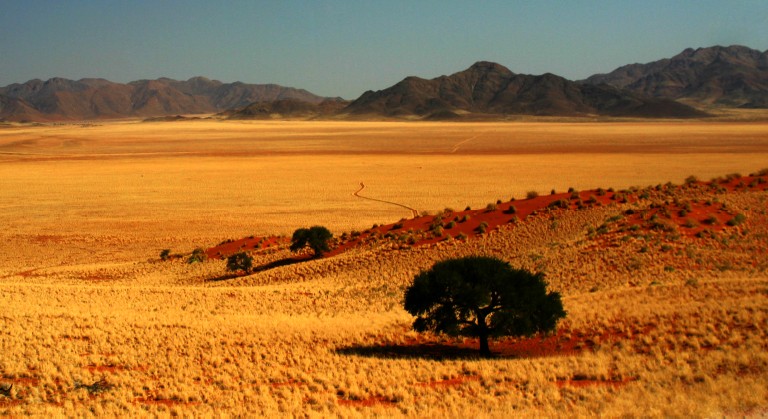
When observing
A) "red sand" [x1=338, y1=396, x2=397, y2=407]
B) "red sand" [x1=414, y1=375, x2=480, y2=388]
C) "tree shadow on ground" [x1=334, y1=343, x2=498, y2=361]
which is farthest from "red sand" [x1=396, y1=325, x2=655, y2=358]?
"red sand" [x1=338, y1=396, x2=397, y2=407]

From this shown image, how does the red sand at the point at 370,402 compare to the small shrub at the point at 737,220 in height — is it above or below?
below

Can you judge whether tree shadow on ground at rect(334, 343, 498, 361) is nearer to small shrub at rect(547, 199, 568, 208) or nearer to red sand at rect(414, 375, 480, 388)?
red sand at rect(414, 375, 480, 388)

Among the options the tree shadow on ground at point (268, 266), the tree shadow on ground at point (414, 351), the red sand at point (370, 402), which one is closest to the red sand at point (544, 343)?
the tree shadow on ground at point (414, 351)

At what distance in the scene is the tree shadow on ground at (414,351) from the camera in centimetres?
1502

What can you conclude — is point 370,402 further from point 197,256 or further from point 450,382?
point 197,256

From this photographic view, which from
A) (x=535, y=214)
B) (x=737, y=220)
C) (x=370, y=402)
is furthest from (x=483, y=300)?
(x=535, y=214)

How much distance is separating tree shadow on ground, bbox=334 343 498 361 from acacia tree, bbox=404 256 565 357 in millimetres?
490

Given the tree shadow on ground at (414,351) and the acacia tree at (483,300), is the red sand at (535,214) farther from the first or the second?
the tree shadow on ground at (414,351)

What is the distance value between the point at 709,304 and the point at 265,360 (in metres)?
10.5

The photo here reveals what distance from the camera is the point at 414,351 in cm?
1572

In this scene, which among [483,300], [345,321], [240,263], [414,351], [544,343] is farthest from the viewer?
[240,263]

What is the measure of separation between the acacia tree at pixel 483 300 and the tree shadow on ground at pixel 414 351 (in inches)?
19.3

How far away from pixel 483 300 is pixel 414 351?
6.63ft

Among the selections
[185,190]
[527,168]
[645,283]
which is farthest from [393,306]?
[527,168]
